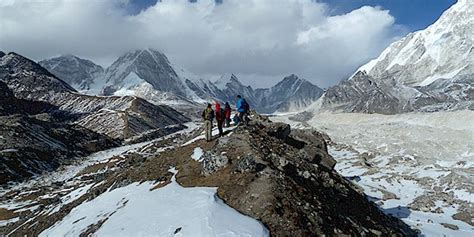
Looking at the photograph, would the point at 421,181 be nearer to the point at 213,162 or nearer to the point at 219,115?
the point at 219,115

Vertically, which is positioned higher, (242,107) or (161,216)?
(242,107)

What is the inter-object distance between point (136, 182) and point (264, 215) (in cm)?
1480

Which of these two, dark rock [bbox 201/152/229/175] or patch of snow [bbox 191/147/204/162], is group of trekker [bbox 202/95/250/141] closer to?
patch of snow [bbox 191/147/204/162]

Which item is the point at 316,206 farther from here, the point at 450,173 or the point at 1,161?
the point at 1,161

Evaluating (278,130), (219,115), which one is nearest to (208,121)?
(219,115)

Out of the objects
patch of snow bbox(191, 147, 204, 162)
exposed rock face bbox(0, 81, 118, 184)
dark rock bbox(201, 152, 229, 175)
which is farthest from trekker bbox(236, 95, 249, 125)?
exposed rock face bbox(0, 81, 118, 184)

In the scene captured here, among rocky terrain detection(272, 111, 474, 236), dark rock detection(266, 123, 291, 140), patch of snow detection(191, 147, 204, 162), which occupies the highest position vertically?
dark rock detection(266, 123, 291, 140)

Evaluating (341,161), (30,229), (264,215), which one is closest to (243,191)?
(264,215)

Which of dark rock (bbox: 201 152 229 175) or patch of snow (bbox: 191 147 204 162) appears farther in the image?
patch of snow (bbox: 191 147 204 162)

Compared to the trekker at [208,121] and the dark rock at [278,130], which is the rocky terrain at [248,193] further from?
the trekker at [208,121]

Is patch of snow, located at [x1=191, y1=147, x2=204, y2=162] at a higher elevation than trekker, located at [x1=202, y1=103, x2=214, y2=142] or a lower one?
lower

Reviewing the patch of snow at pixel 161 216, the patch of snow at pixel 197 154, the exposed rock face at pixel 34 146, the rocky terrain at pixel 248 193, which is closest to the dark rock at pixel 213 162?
Result: the rocky terrain at pixel 248 193

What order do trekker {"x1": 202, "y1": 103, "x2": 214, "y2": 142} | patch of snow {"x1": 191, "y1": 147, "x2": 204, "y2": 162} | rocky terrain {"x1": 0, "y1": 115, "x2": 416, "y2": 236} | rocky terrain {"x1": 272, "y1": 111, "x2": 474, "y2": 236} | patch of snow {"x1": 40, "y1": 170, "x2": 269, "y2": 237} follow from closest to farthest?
patch of snow {"x1": 40, "y1": 170, "x2": 269, "y2": 237}, rocky terrain {"x1": 0, "y1": 115, "x2": 416, "y2": 236}, patch of snow {"x1": 191, "y1": 147, "x2": 204, "y2": 162}, trekker {"x1": 202, "y1": 103, "x2": 214, "y2": 142}, rocky terrain {"x1": 272, "y1": 111, "x2": 474, "y2": 236}

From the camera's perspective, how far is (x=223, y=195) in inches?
1097
